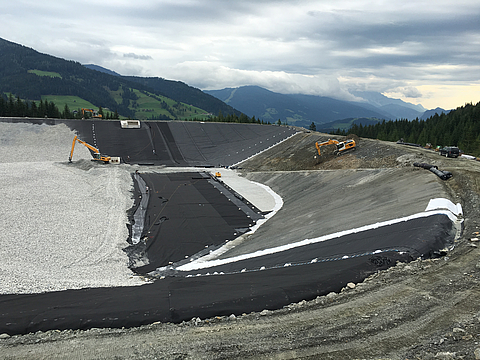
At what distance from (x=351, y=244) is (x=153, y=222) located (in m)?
15.5

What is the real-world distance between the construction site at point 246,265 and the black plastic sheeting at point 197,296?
6cm

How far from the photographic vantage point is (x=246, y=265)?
47.5 ft

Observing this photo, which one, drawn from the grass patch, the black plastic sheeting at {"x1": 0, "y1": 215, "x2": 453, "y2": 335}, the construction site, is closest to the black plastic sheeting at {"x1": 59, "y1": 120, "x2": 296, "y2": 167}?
the construction site

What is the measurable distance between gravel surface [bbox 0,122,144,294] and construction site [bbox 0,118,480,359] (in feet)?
0.40

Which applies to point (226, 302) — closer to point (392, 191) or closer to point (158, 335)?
point (158, 335)

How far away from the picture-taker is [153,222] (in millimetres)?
23594

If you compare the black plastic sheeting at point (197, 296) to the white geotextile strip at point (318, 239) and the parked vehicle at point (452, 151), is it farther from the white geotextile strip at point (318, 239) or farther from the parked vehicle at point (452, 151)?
the parked vehicle at point (452, 151)

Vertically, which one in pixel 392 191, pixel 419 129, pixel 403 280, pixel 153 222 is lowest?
pixel 153 222

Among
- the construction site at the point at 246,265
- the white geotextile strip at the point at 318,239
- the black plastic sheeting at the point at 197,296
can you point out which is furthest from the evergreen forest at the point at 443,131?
the black plastic sheeting at the point at 197,296

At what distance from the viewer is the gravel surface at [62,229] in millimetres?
13234

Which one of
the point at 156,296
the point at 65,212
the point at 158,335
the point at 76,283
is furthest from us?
the point at 65,212

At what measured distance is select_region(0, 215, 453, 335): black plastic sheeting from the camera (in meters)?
9.09

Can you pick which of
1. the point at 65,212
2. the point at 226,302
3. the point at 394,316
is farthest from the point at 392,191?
the point at 65,212

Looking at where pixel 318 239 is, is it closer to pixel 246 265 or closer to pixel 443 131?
pixel 246 265
